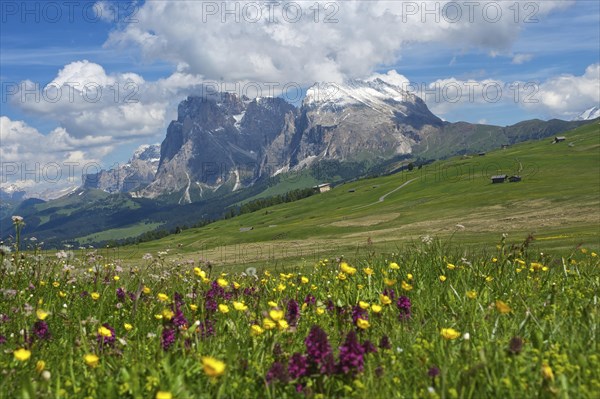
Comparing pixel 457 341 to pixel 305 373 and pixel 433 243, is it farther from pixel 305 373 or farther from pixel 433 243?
pixel 433 243

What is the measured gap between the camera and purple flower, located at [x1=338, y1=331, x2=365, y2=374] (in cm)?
408

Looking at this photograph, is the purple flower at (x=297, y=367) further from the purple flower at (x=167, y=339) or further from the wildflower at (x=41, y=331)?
the wildflower at (x=41, y=331)

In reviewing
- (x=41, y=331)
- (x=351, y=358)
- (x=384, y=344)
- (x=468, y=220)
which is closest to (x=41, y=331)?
(x=41, y=331)

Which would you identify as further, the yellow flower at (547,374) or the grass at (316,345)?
the grass at (316,345)

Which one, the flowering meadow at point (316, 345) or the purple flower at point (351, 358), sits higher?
the purple flower at point (351, 358)

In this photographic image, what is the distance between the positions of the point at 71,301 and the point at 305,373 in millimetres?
5140

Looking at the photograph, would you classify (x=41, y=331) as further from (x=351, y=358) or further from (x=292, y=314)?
(x=351, y=358)

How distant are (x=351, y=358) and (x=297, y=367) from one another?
460 mm

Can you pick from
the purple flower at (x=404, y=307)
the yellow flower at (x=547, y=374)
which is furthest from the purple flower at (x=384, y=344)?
the yellow flower at (x=547, y=374)

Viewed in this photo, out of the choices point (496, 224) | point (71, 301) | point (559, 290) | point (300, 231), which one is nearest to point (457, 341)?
point (559, 290)

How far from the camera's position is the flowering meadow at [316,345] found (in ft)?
12.8

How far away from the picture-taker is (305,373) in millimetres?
4102

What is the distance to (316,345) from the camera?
4.18 m

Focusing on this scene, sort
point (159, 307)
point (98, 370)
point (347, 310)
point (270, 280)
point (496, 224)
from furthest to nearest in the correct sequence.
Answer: point (496, 224), point (270, 280), point (159, 307), point (347, 310), point (98, 370)
